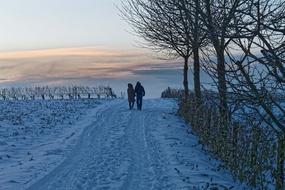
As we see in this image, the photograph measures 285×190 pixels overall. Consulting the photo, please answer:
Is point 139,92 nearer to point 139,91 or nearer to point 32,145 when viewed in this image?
point 139,91

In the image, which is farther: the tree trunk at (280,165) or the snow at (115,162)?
the snow at (115,162)

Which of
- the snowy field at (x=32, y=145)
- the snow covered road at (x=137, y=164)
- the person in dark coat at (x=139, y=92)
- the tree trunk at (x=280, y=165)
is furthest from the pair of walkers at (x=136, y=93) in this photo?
the tree trunk at (x=280, y=165)

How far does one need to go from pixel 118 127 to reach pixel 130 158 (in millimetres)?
8146

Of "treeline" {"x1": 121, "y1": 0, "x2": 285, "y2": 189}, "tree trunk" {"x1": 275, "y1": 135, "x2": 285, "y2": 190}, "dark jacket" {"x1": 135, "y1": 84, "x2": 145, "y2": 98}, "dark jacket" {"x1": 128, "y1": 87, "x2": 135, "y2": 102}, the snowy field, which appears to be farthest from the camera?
"dark jacket" {"x1": 128, "y1": 87, "x2": 135, "y2": 102}

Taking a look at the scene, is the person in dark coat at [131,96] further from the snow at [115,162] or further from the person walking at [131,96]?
the snow at [115,162]

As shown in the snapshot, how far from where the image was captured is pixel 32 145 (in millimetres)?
17797

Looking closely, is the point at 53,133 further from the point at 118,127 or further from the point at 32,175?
the point at 32,175

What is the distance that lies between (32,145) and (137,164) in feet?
20.5

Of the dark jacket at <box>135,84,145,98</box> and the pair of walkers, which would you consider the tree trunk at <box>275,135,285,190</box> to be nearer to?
the pair of walkers

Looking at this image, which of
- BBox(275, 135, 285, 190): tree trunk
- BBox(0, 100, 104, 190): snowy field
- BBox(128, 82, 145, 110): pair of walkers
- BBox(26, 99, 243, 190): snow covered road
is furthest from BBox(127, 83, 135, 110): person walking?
BBox(275, 135, 285, 190): tree trunk

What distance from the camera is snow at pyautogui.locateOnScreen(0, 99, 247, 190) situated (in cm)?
1077

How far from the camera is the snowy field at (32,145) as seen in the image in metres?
12.1

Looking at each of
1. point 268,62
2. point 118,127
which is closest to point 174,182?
point 268,62

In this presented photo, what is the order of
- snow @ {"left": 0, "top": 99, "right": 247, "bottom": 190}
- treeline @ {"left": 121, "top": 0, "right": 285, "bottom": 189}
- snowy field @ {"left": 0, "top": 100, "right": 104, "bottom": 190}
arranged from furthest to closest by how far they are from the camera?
snowy field @ {"left": 0, "top": 100, "right": 104, "bottom": 190} → snow @ {"left": 0, "top": 99, "right": 247, "bottom": 190} → treeline @ {"left": 121, "top": 0, "right": 285, "bottom": 189}
